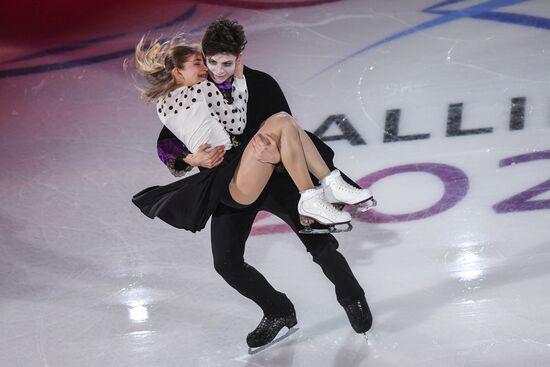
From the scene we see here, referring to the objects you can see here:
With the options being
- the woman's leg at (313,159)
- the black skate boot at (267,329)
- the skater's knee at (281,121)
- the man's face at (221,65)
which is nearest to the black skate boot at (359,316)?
the black skate boot at (267,329)

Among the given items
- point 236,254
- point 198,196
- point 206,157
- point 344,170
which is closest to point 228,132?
point 206,157

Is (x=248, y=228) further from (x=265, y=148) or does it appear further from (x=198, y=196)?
(x=265, y=148)

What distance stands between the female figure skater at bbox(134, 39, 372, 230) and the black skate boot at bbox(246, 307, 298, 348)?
489 millimetres

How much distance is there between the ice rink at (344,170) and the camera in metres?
4.28

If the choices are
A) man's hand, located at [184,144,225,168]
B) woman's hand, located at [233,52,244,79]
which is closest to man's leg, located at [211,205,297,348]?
man's hand, located at [184,144,225,168]

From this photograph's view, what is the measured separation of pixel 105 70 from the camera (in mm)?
6680

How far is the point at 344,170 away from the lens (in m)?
5.25

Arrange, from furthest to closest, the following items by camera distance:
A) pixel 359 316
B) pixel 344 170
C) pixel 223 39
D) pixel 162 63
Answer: pixel 344 170 → pixel 359 316 → pixel 162 63 → pixel 223 39

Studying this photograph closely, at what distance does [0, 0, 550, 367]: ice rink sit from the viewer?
428 cm

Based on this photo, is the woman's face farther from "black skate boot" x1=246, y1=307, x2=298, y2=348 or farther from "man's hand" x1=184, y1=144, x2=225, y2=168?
"black skate boot" x1=246, y1=307, x2=298, y2=348

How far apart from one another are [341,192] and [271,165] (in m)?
0.29

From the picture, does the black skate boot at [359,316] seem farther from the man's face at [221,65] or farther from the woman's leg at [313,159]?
the man's face at [221,65]

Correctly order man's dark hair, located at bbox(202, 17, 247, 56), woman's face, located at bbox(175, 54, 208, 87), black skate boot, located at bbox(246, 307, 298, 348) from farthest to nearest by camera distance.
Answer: black skate boot, located at bbox(246, 307, 298, 348) < woman's face, located at bbox(175, 54, 208, 87) < man's dark hair, located at bbox(202, 17, 247, 56)

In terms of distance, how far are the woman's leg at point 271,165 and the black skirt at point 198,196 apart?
0.13ft
